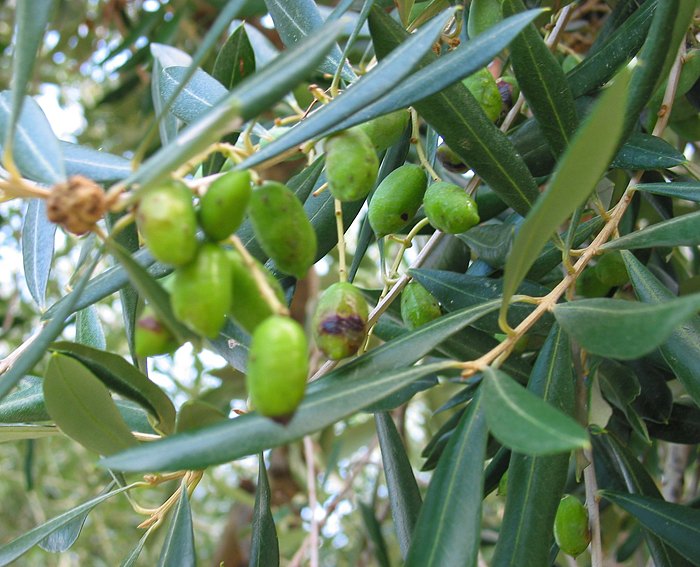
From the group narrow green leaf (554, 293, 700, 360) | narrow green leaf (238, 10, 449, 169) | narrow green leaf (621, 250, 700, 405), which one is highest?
narrow green leaf (238, 10, 449, 169)

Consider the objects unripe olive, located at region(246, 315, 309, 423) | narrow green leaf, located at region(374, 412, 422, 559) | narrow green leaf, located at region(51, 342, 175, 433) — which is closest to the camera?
unripe olive, located at region(246, 315, 309, 423)

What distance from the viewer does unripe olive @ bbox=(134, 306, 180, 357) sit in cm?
68

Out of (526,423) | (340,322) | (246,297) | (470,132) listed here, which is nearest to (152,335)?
(246,297)

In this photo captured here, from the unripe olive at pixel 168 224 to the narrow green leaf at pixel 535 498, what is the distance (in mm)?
480

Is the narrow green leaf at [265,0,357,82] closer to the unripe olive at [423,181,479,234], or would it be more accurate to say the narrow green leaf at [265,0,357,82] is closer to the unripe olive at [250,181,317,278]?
the unripe olive at [423,181,479,234]

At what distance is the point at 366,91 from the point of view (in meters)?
0.73

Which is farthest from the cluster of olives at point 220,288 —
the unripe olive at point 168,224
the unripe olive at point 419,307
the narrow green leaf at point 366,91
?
the unripe olive at point 419,307

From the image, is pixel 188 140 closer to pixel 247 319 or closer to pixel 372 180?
pixel 247 319

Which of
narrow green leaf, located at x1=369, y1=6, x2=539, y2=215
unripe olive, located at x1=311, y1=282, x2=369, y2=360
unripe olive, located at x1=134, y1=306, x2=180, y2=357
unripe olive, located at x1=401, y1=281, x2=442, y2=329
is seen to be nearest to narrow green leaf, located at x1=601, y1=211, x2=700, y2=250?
narrow green leaf, located at x1=369, y1=6, x2=539, y2=215

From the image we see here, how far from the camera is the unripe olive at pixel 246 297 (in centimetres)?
64

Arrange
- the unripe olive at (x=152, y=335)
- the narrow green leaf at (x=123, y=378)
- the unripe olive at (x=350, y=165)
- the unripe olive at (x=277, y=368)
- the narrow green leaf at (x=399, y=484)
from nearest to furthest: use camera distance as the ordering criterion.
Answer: the unripe olive at (x=277, y=368), the unripe olive at (x=152, y=335), the unripe olive at (x=350, y=165), the narrow green leaf at (x=123, y=378), the narrow green leaf at (x=399, y=484)

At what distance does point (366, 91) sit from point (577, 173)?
0.21m

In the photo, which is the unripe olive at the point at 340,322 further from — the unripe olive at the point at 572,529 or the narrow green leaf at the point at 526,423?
the unripe olive at the point at 572,529

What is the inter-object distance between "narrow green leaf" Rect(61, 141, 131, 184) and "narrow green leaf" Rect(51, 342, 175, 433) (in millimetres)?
196
